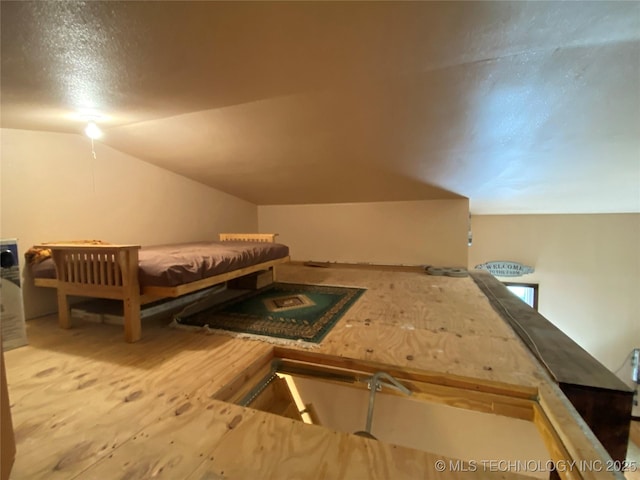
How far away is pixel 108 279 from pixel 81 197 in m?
1.25

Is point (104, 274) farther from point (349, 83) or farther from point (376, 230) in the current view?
point (376, 230)

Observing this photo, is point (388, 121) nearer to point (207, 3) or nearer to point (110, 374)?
point (207, 3)

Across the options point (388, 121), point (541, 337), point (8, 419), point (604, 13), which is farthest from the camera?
point (388, 121)

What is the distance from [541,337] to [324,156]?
2.24 m

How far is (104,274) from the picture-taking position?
1817mm

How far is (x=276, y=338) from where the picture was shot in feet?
5.92

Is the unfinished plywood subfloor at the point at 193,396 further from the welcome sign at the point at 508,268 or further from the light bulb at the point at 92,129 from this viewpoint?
the welcome sign at the point at 508,268

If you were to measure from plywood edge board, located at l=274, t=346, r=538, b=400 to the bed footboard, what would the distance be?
941mm

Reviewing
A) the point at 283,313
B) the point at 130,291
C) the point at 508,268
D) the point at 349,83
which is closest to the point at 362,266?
the point at 283,313

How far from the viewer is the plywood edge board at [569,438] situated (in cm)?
89

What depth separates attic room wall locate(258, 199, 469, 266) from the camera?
401cm

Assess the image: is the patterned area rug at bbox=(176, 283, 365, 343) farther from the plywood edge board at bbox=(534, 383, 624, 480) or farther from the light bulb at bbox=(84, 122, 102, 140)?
the light bulb at bbox=(84, 122, 102, 140)

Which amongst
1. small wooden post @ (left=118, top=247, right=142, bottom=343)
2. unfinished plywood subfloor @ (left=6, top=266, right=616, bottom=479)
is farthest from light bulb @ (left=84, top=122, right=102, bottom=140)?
unfinished plywood subfloor @ (left=6, top=266, right=616, bottom=479)

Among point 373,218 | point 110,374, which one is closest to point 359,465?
point 110,374
